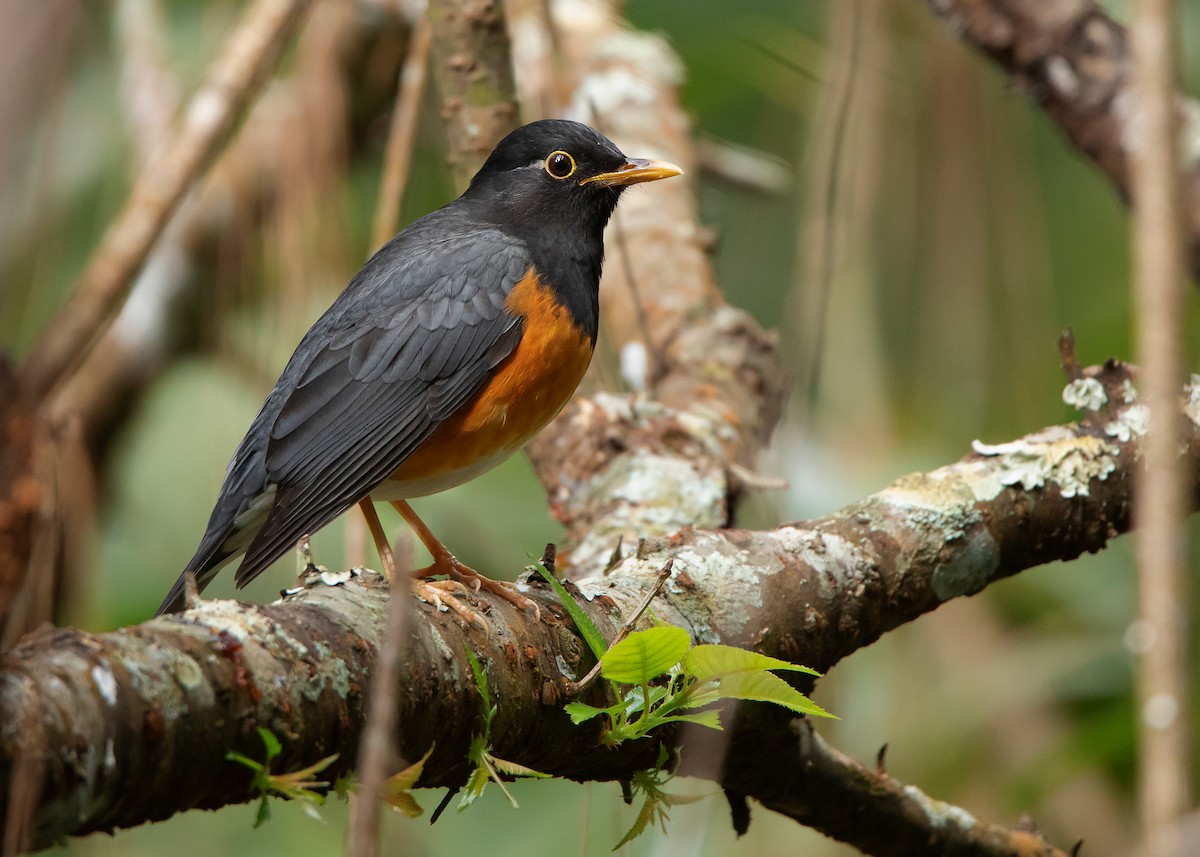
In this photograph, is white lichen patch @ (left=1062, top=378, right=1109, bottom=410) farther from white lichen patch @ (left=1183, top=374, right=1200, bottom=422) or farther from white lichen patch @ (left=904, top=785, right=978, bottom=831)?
white lichen patch @ (left=904, top=785, right=978, bottom=831)

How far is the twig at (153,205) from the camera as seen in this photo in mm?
1694

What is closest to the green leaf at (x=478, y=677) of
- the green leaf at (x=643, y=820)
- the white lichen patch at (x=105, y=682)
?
the green leaf at (x=643, y=820)

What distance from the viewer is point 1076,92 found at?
475cm

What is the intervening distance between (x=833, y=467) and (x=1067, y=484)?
2.39m

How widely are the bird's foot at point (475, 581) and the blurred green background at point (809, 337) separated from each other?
1.26m

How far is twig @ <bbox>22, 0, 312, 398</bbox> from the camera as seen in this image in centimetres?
169

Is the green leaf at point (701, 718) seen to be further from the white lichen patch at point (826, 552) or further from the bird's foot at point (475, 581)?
the white lichen patch at point (826, 552)

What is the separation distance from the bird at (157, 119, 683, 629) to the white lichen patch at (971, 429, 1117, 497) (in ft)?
4.41

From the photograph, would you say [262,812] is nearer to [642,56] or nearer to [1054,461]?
[1054,461]

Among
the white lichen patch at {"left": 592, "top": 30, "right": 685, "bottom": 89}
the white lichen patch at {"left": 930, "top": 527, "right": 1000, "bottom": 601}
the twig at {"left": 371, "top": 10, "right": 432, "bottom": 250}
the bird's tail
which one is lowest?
the bird's tail

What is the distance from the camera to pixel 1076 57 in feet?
15.6

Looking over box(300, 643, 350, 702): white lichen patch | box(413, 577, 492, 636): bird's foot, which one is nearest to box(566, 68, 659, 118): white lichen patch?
box(413, 577, 492, 636): bird's foot

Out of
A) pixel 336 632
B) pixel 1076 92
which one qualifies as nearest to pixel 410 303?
pixel 336 632

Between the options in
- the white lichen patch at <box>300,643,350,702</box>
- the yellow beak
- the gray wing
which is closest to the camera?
the white lichen patch at <box>300,643,350,702</box>
